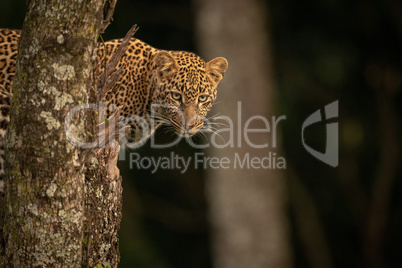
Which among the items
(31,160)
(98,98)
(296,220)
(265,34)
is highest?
(265,34)

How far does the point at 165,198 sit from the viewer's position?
14.1 metres

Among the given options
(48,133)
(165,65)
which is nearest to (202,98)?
(165,65)

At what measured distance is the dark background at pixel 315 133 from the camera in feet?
40.2

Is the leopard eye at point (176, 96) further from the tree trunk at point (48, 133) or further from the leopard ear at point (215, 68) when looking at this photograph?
the tree trunk at point (48, 133)

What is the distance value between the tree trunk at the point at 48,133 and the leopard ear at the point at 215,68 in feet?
9.49

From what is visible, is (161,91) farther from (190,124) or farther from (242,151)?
(242,151)

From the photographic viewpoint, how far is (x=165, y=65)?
7574mm

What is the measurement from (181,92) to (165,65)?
0.30 metres

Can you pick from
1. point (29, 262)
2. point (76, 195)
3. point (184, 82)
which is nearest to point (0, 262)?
point (29, 262)

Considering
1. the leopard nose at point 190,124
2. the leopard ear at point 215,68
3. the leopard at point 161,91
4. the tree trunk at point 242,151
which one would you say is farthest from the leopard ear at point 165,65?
the tree trunk at point 242,151

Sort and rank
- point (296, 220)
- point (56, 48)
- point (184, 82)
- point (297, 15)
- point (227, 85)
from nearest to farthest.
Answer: point (56, 48) → point (184, 82) → point (227, 85) → point (297, 15) → point (296, 220)

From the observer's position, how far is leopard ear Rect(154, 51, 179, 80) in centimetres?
754

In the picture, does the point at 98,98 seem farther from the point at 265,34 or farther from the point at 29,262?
the point at 265,34

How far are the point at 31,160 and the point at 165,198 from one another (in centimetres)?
937
